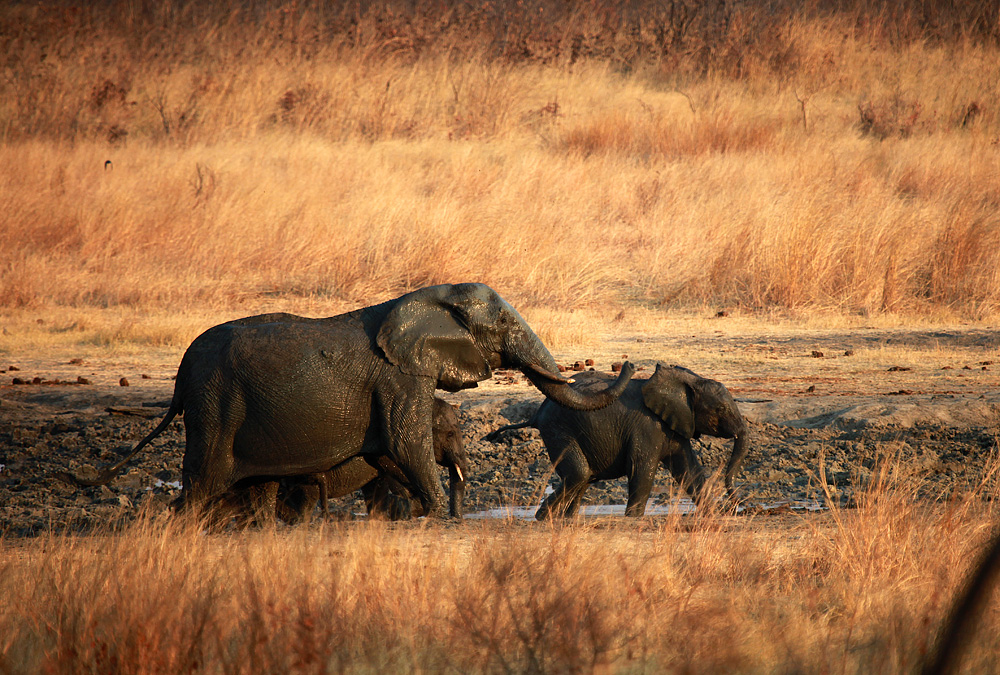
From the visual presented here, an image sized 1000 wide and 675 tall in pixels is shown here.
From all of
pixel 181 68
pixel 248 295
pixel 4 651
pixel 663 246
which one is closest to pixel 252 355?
pixel 4 651

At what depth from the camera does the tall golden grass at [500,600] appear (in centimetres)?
398

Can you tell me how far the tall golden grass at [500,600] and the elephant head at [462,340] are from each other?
1.01 m

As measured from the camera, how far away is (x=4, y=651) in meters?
3.88

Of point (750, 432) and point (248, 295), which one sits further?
point (248, 295)

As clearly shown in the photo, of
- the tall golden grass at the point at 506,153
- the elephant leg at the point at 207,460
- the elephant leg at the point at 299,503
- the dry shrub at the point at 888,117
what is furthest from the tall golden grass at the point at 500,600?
the dry shrub at the point at 888,117

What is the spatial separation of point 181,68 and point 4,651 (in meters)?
18.9

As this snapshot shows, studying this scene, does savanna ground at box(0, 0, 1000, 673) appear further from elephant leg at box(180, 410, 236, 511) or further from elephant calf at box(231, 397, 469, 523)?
elephant calf at box(231, 397, 469, 523)

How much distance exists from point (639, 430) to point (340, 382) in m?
1.98

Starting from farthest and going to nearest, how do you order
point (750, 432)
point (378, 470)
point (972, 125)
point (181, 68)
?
point (181, 68) < point (972, 125) < point (750, 432) < point (378, 470)

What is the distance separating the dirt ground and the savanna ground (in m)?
0.04

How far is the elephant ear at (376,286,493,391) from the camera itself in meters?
5.94

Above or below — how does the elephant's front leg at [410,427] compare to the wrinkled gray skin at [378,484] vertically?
above

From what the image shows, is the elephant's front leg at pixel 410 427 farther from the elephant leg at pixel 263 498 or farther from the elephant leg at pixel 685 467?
the elephant leg at pixel 685 467

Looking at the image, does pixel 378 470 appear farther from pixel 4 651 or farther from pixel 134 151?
pixel 134 151
